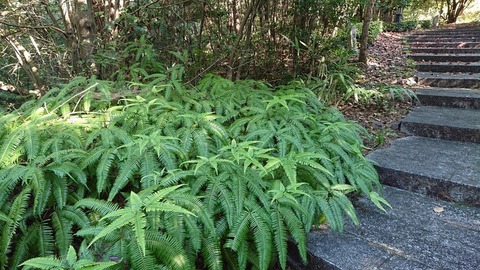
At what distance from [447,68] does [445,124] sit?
3.29m

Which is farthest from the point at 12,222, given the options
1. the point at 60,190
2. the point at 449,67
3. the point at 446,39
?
the point at 446,39

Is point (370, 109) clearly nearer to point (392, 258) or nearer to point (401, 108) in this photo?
point (401, 108)

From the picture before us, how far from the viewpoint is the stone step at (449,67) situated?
6.21m

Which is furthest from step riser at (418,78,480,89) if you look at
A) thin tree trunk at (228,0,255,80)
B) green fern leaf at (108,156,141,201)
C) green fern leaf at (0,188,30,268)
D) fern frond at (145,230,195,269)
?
green fern leaf at (0,188,30,268)

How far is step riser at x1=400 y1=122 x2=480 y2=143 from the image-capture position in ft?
12.2

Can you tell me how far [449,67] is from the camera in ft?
21.3

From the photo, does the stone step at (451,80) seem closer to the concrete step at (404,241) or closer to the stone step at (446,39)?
the concrete step at (404,241)

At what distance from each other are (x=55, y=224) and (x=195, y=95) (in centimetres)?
197

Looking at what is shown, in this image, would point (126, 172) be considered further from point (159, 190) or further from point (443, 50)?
point (443, 50)

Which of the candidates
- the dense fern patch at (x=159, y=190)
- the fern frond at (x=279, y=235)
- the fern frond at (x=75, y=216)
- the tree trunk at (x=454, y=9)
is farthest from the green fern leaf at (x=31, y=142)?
the tree trunk at (x=454, y=9)

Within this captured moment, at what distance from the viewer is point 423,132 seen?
13.4ft

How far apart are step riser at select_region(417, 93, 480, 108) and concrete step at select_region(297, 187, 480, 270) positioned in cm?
256

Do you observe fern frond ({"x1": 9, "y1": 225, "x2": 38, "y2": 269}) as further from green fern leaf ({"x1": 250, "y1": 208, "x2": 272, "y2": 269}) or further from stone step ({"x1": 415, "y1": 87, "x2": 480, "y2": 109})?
stone step ({"x1": 415, "y1": 87, "x2": 480, "y2": 109})

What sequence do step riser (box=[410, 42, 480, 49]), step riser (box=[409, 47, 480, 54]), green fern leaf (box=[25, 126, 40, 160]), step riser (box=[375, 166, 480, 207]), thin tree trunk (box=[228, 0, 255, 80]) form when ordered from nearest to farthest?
green fern leaf (box=[25, 126, 40, 160]), step riser (box=[375, 166, 480, 207]), thin tree trunk (box=[228, 0, 255, 80]), step riser (box=[409, 47, 480, 54]), step riser (box=[410, 42, 480, 49])
